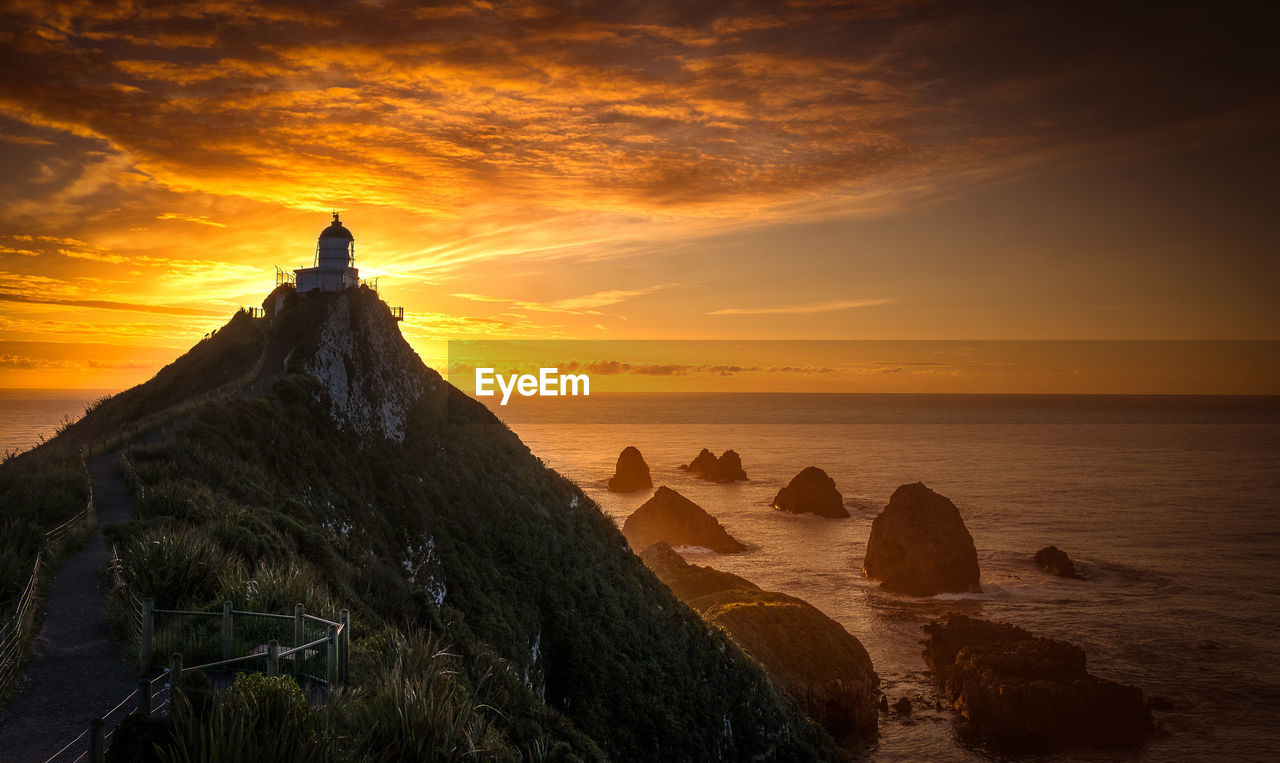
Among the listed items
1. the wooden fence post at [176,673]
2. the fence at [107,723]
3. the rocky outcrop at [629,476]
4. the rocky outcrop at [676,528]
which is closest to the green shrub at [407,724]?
the wooden fence post at [176,673]

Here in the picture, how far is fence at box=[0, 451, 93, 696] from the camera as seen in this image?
33.1 feet

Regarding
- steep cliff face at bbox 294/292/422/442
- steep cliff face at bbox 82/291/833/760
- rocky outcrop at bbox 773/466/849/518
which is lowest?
rocky outcrop at bbox 773/466/849/518

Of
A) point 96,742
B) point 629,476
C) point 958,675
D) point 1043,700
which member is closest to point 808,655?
point 958,675

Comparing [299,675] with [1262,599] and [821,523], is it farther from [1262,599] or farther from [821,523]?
[821,523]

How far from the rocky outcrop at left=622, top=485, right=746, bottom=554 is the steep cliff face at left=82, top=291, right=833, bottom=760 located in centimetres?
3992

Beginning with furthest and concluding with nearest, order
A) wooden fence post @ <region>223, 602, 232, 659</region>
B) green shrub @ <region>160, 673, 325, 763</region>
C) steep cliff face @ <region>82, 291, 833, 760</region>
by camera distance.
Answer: steep cliff face @ <region>82, 291, 833, 760</region>
wooden fence post @ <region>223, 602, 232, 659</region>
green shrub @ <region>160, 673, 325, 763</region>

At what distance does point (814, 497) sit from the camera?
10506 centimetres

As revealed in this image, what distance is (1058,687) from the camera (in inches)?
1633

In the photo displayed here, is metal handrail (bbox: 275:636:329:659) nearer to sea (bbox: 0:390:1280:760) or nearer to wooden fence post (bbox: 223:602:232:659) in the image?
wooden fence post (bbox: 223:602:232:659)

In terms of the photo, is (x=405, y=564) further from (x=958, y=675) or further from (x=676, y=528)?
(x=676, y=528)

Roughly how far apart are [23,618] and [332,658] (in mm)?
5857

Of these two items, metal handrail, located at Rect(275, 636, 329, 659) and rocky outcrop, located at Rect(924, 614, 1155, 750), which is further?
rocky outcrop, located at Rect(924, 614, 1155, 750)

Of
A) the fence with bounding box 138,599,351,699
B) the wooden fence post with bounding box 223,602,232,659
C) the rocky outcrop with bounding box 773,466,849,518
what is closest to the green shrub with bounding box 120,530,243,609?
the fence with bounding box 138,599,351,699

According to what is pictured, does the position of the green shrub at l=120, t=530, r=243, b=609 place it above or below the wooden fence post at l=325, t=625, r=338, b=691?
above
